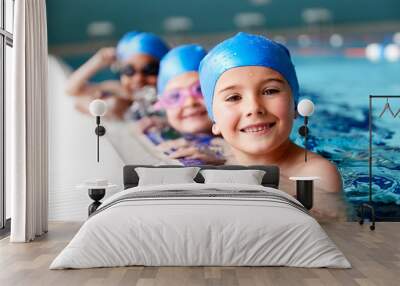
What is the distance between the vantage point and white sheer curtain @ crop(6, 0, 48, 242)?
20.3 ft

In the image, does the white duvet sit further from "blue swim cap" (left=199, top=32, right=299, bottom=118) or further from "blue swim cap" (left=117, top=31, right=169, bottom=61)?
"blue swim cap" (left=117, top=31, right=169, bottom=61)

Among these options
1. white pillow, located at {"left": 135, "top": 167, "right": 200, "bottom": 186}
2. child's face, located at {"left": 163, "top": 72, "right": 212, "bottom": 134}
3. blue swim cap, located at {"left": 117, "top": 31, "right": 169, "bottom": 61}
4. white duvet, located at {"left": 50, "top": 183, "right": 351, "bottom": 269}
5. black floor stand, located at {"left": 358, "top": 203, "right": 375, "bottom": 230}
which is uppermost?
blue swim cap, located at {"left": 117, "top": 31, "right": 169, "bottom": 61}

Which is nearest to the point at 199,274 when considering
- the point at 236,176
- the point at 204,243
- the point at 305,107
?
the point at 204,243

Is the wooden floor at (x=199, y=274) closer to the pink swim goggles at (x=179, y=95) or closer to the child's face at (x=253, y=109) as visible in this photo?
the child's face at (x=253, y=109)

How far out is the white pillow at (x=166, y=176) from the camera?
6.93 metres

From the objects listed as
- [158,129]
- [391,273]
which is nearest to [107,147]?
[158,129]

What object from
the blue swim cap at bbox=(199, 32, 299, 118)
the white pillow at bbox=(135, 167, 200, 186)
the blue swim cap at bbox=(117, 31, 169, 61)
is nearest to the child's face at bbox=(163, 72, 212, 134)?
the blue swim cap at bbox=(199, 32, 299, 118)

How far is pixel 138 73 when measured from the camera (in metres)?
7.84

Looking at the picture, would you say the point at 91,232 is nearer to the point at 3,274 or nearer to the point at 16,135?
the point at 3,274

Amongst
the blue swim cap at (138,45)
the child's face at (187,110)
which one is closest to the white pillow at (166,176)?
the child's face at (187,110)

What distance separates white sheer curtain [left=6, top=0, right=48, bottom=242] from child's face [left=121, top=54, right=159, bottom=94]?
1327 mm

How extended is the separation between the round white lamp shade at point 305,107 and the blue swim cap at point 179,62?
1.40 metres

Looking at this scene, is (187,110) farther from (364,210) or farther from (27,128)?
(364,210)

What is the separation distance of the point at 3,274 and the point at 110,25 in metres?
4.21
